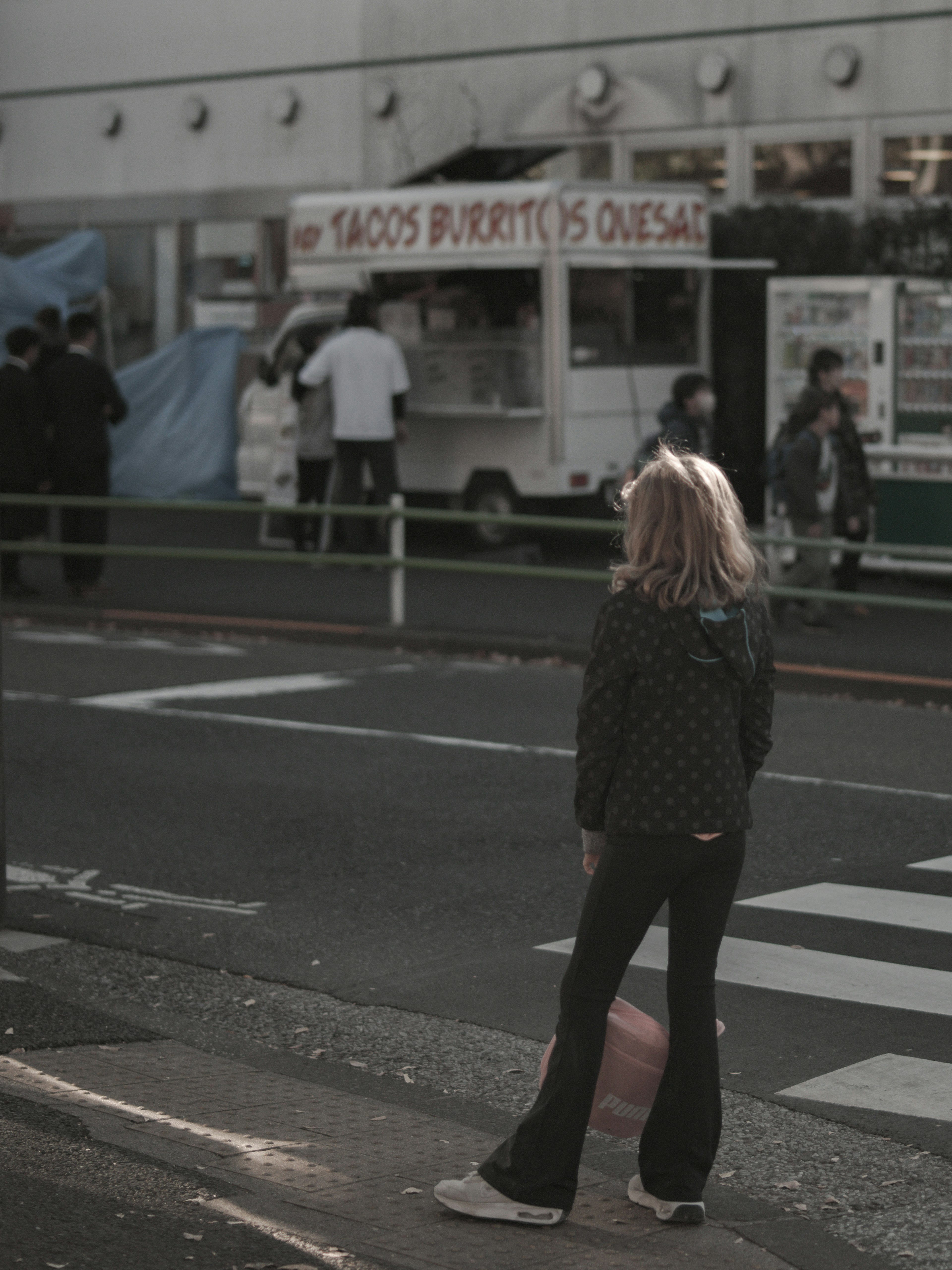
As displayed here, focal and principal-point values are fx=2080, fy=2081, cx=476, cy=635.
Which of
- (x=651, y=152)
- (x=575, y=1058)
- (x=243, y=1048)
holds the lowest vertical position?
(x=243, y=1048)

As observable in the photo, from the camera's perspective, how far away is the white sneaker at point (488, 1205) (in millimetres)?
4625

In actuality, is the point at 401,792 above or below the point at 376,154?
below

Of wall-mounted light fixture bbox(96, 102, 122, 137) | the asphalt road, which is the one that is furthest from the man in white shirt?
wall-mounted light fixture bbox(96, 102, 122, 137)

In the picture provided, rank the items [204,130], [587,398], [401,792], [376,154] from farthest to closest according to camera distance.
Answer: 1. [204,130]
2. [376,154]
3. [587,398]
4. [401,792]

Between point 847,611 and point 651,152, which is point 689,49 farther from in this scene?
point 847,611

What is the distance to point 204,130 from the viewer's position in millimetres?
26422

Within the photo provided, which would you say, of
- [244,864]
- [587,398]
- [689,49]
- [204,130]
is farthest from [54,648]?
[204,130]

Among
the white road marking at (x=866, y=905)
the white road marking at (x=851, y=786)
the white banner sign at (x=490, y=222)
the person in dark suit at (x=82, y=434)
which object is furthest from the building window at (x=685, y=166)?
the white road marking at (x=866, y=905)

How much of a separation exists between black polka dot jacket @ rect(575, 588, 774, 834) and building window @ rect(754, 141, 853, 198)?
17.4 meters

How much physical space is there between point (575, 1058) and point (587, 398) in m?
14.1

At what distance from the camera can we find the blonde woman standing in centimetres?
450

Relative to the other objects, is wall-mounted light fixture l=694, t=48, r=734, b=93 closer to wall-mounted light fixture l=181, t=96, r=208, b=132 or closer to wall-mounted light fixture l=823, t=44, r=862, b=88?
wall-mounted light fixture l=823, t=44, r=862, b=88

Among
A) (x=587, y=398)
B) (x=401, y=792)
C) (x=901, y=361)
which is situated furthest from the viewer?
(x=587, y=398)

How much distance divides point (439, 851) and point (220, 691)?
4580 mm
